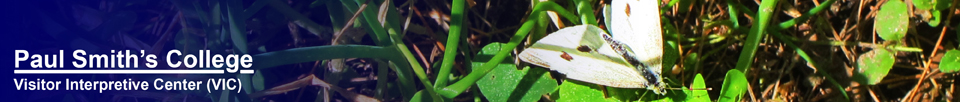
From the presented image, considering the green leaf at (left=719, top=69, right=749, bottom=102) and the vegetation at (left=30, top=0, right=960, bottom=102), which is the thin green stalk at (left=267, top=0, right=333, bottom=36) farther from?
the green leaf at (left=719, top=69, right=749, bottom=102)

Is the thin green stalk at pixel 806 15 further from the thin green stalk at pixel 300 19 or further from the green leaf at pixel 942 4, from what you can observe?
the thin green stalk at pixel 300 19

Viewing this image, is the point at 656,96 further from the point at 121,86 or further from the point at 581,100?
the point at 121,86

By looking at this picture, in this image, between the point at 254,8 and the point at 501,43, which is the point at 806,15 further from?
the point at 254,8

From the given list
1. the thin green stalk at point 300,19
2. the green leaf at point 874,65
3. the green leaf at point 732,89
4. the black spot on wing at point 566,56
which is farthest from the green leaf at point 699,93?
the thin green stalk at point 300,19

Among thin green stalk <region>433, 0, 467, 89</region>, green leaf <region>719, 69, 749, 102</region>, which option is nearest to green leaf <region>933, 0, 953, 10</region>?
green leaf <region>719, 69, 749, 102</region>

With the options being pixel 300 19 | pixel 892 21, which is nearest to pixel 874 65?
pixel 892 21

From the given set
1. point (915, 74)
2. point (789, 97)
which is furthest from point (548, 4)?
point (915, 74)
